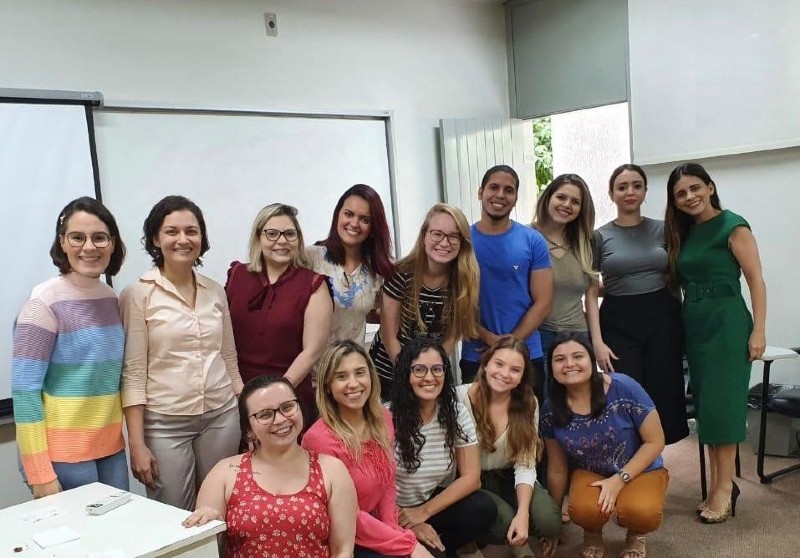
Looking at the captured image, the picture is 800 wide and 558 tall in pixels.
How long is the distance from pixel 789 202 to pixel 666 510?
1850 millimetres

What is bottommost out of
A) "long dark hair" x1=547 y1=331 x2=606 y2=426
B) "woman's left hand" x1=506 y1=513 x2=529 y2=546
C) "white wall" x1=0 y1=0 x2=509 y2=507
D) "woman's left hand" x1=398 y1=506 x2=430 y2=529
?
"woman's left hand" x1=506 y1=513 x2=529 y2=546

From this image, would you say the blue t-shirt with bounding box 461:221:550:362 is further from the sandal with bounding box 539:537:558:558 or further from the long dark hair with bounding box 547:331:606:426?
the sandal with bounding box 539:537:558:558

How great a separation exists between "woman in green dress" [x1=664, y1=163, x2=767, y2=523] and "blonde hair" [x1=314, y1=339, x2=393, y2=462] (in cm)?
145

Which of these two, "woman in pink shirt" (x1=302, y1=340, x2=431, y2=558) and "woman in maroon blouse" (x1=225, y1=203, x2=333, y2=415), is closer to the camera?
"woman in pink shirt" (x1=302, y1=340, x2=431, y2=558)

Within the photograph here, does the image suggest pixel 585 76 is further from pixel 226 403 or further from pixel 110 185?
pixel 226 403

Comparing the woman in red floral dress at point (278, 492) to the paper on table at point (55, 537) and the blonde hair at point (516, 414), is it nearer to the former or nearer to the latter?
the paper on table at point (55, 537)

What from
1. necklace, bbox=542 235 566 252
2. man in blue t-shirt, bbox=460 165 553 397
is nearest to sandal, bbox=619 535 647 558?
man in blue t-shirt, bbox=460 165 553 397

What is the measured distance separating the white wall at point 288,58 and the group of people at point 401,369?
1.15 metres

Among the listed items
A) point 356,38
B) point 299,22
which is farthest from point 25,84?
point 356,38

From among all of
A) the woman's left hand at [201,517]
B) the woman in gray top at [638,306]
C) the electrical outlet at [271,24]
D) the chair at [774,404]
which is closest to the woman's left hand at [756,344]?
the woman in gray top at [638,306]

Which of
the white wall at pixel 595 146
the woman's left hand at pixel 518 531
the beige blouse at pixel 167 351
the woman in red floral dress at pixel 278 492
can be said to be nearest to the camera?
the woman in red floral dress at pixel 278 492

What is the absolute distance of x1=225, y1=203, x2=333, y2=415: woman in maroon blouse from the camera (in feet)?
7.51

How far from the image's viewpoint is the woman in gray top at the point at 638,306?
2.95 metres

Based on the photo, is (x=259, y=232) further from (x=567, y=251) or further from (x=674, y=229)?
(x=674, y=229)
